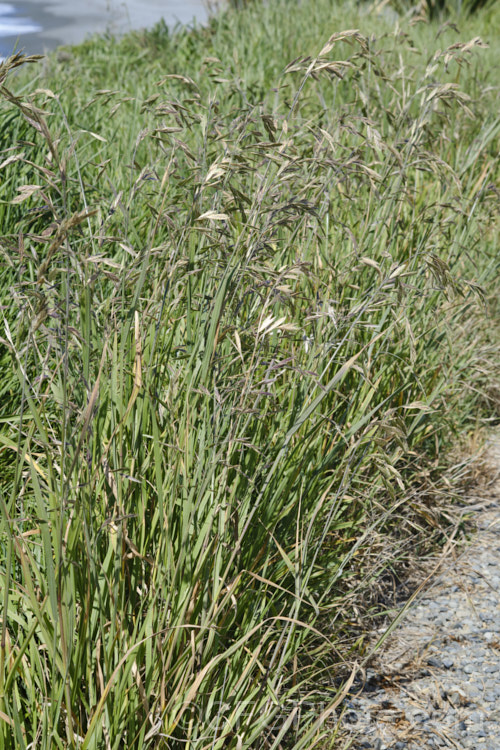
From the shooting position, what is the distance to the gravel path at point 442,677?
5.93 ft

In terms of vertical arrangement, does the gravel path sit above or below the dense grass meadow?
below

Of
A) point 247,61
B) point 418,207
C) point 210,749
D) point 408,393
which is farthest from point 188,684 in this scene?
point 247,61

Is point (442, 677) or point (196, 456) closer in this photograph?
point (196, 456)

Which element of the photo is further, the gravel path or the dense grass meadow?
the gravel path

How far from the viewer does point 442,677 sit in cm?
200

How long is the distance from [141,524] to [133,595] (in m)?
0.16

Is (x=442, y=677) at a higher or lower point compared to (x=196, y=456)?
lower

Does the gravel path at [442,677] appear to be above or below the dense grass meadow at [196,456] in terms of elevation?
below

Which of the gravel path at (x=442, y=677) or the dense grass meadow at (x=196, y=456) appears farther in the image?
the gravel path at (x=442, y=677)

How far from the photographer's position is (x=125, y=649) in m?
1.37

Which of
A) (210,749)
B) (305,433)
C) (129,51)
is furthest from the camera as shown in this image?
(129,51)

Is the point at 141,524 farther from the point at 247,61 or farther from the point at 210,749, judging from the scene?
the point at 247,61

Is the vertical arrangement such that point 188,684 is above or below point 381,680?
above

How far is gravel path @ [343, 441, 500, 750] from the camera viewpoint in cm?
181
